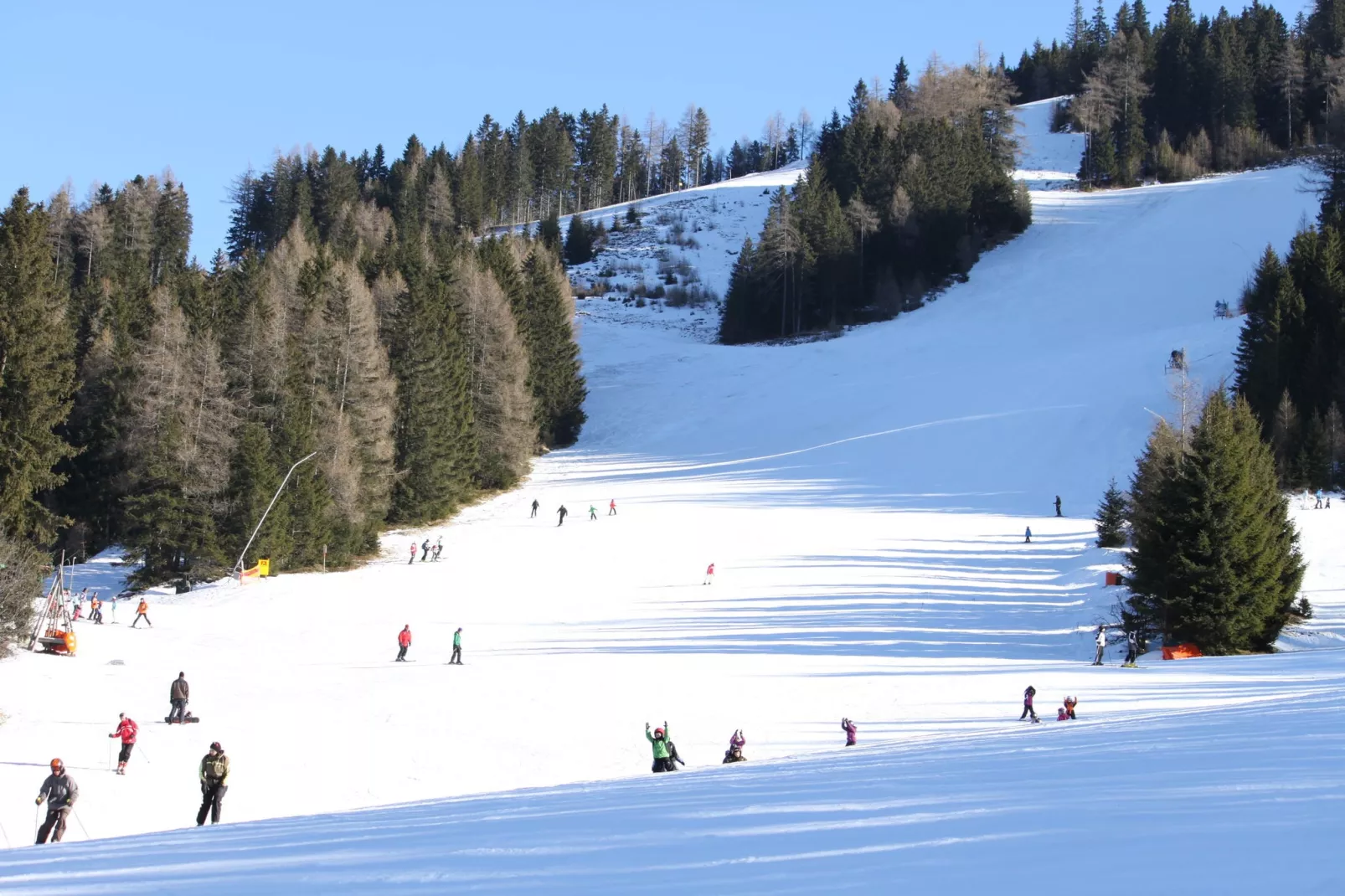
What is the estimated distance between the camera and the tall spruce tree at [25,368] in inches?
1188

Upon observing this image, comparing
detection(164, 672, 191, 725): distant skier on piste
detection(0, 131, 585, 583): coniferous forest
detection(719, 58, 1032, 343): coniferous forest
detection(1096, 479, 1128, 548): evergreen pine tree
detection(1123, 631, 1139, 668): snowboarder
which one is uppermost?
detection(719, 58, 1032, 343): coniferous forest

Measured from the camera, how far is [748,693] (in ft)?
70.8

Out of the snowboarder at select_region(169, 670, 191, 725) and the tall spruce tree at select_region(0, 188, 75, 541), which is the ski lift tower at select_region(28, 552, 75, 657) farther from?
the snowboarder at select_region(169, 670, 191, 725)

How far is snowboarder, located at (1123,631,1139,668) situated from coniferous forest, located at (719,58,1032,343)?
61.5 meters

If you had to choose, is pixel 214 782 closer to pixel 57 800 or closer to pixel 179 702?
pixel 57 800

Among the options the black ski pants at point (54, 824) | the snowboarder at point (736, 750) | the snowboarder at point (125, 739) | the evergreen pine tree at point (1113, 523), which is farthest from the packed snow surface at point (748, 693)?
the evergreen pine tree at point (1113, 523)

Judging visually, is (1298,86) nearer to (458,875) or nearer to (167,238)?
(167,238)

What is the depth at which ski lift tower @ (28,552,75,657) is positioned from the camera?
931 inches

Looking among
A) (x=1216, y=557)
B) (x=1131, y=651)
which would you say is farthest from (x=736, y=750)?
(x=1216, y=557)

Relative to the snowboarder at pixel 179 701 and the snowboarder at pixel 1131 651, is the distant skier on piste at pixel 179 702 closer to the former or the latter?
the snowboarder at pixel 179 701

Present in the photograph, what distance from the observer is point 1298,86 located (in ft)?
345

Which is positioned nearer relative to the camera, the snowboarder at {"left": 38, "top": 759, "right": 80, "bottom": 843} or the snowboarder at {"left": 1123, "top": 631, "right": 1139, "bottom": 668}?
the snowboarder at {"left": 38, "top": 759, "right": 80, "bottom": 843}

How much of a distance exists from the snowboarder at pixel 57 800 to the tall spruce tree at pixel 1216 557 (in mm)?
23292

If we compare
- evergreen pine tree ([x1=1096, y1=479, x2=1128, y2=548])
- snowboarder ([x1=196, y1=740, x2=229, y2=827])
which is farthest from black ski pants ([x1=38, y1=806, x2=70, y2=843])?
evergreen pine tree ([x1=1096, y1=479, x2=1128, y2=548])
